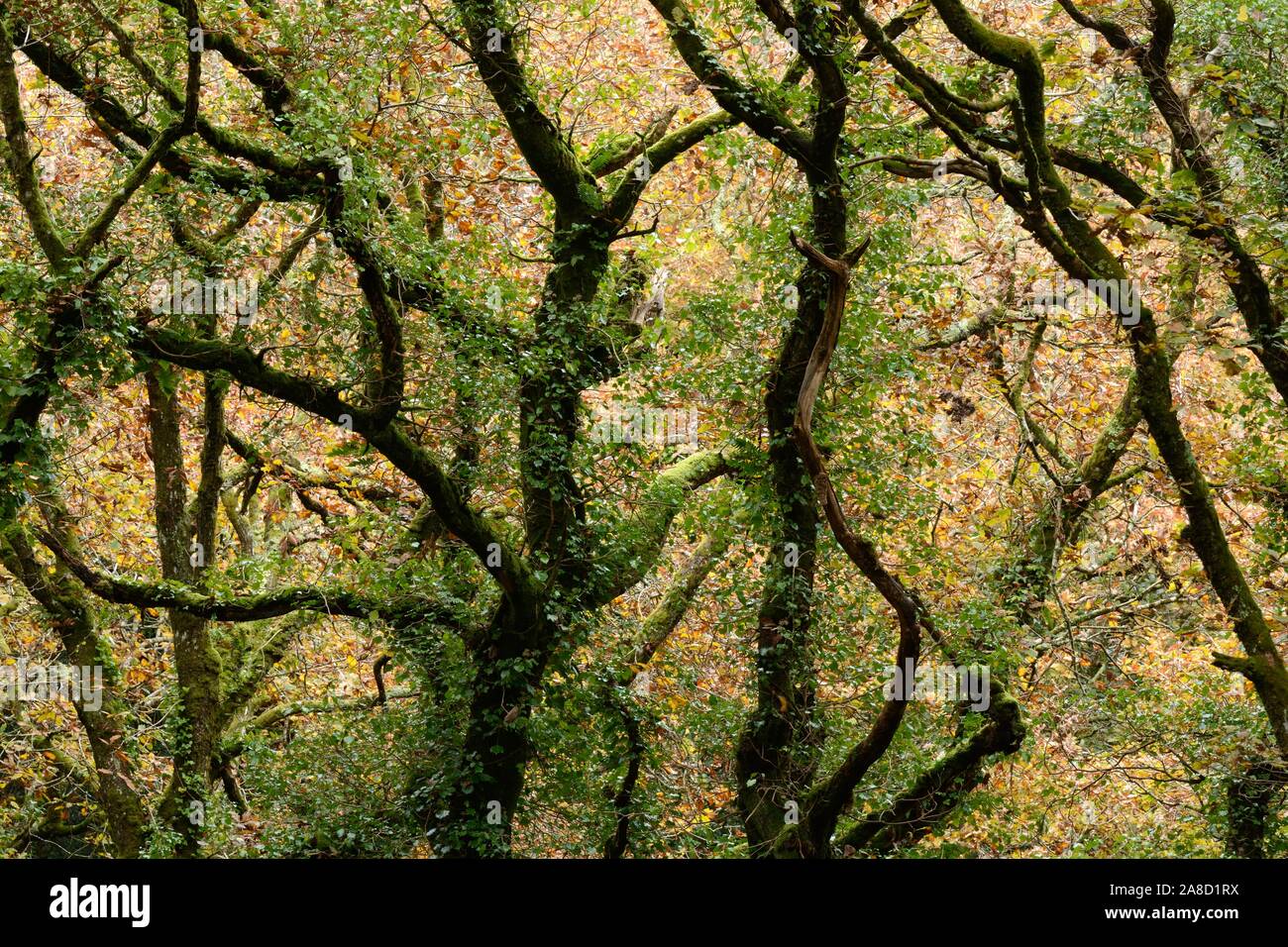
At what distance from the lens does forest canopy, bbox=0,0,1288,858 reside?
22.7ft

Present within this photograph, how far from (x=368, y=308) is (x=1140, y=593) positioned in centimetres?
626

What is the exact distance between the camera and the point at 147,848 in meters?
9.14

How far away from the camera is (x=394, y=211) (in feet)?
24.9

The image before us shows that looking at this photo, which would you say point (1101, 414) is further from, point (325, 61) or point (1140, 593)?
point (325, 61)

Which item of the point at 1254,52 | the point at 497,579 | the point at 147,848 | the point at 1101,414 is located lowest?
the point at 147,848

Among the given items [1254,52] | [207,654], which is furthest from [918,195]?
[207,654]

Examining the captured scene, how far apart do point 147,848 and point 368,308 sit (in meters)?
4.79

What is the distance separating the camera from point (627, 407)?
8.55 m

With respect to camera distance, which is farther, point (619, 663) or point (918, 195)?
point (619, 663)

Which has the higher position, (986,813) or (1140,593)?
(1140,593)

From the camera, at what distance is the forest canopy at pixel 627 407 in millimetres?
6906
